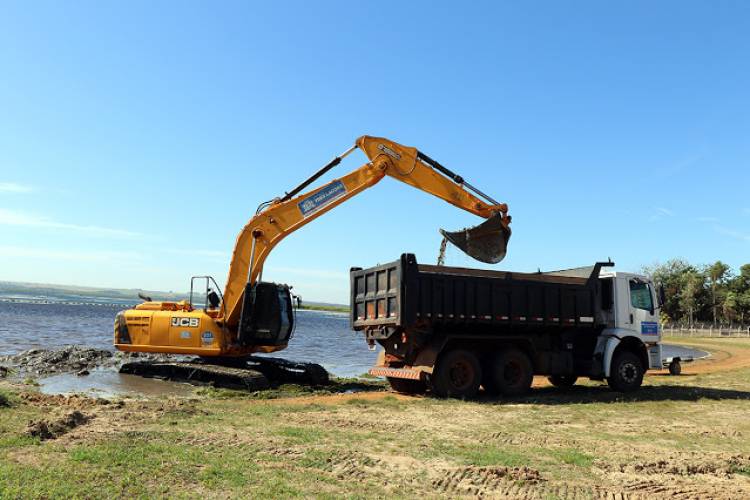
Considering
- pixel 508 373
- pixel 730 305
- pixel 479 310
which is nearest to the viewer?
pixel 479 310

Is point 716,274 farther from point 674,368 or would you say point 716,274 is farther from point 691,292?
point 674,368

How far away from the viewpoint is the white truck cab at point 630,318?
15.8 meters

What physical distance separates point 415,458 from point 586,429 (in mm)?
3918

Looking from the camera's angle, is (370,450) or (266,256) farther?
(266,256)

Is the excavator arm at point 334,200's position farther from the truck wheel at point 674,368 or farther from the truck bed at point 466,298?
the truck wheel at point 674,368

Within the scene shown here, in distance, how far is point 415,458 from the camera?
7594 millimetres

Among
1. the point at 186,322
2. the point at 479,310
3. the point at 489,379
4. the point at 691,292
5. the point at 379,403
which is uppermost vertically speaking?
the point at 691,292

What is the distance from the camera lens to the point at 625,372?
15.9m

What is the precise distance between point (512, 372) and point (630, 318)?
3.71 meters

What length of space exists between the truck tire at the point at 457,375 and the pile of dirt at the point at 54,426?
721cm

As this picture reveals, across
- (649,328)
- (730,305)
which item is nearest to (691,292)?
(730,305)

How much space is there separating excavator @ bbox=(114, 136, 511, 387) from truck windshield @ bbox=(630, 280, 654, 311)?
3.78m

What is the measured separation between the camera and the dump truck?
541 inches

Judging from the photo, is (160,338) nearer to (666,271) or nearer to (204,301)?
(204,301)
